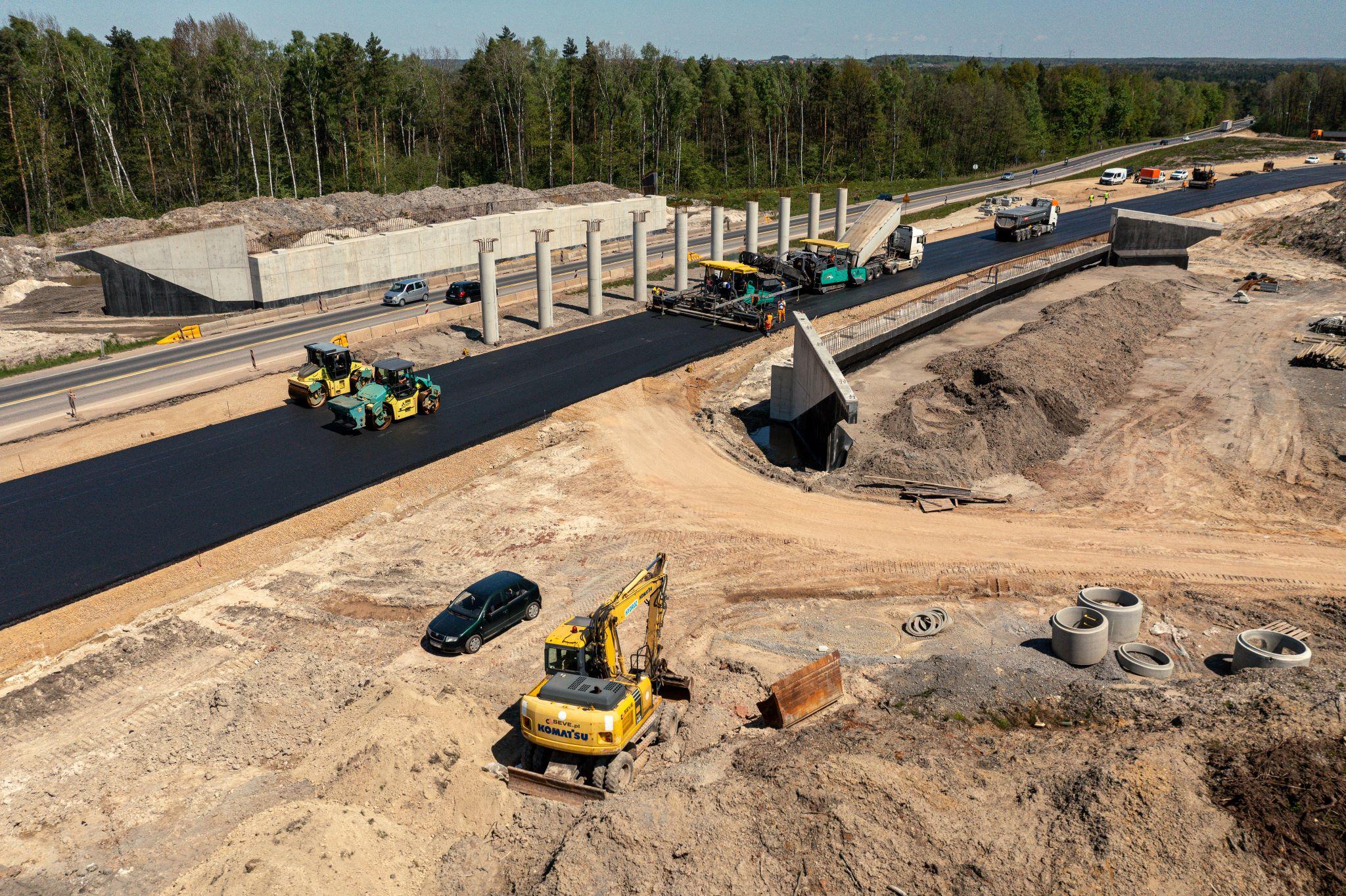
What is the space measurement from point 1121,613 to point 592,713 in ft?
39.0

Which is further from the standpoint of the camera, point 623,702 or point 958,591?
point 958,591

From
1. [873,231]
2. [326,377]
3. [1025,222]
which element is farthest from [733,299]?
[1025,222]

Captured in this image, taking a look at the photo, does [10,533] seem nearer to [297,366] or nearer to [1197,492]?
[297,366]

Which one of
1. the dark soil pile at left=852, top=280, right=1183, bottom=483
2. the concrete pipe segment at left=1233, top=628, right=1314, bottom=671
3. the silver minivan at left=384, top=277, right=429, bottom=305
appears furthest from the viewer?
the silver minivan at left=384, top=277, right=429, bottom=305

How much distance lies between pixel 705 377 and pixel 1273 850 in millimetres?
27740

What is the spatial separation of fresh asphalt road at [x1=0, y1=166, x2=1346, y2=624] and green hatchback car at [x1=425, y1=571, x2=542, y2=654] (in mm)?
7949

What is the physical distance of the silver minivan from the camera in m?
49.4

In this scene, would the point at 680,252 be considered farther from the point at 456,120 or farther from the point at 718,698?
the point at 456,120

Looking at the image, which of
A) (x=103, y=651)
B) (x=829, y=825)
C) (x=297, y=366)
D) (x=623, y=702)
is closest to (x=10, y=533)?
(x=103, y=651)

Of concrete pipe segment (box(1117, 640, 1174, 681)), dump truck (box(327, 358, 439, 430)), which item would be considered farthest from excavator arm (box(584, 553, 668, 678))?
dump truck (box(327, 358, 439, 430))

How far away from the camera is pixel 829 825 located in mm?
12594

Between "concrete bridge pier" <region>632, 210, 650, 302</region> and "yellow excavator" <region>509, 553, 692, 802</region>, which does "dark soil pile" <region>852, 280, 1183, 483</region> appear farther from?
"concrete bridge pier" <region>632, 210, 650, 302</region>

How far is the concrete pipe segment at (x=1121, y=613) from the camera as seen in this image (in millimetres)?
19125

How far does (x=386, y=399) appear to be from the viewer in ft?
100
